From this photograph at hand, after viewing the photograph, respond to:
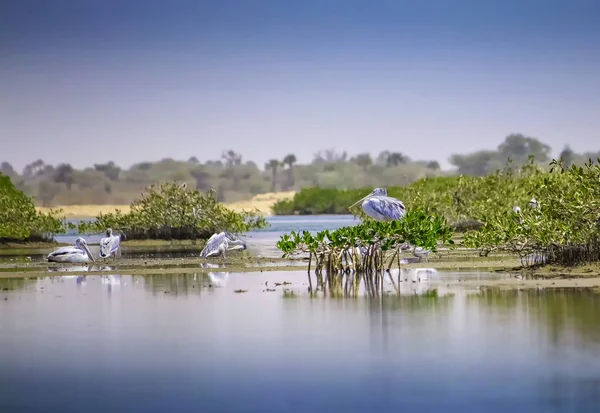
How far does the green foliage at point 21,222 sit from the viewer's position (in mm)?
39375

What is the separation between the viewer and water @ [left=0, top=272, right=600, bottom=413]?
1035 cm

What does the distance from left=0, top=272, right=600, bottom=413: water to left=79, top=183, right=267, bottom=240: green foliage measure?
19939mm

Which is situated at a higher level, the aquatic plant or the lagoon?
the aquatic plant

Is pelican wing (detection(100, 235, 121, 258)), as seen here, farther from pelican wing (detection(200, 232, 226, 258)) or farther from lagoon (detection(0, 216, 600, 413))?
lagoon (detection(0, 216, 600, 413))

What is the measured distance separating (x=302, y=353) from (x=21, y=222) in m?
29.1

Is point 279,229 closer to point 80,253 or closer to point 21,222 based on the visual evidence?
point 21,222

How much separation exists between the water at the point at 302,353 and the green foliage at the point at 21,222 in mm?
20504

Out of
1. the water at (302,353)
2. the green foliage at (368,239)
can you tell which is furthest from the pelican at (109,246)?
the water at (302,353)

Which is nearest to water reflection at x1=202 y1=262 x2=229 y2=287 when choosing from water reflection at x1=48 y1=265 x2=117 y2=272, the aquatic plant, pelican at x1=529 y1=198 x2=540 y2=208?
water reflection at x1=48 y1=265 x2=117 y2=272

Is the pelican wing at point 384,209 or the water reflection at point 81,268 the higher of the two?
the pelican wing at point 384,209

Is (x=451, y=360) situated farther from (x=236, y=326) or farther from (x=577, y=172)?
(x=577, y=172)

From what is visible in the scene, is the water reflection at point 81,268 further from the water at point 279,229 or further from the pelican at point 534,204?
the water at point 279,229

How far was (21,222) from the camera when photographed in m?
40.2

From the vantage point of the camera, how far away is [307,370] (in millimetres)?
11695
